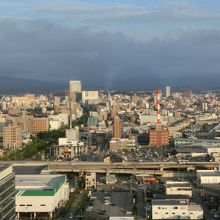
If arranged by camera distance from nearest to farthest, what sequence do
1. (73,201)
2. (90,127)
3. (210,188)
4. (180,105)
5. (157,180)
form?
(73,201), (210,188), (157,180), (90,127), (180,105)

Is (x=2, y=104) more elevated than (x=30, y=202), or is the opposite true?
(x=2, y=104)

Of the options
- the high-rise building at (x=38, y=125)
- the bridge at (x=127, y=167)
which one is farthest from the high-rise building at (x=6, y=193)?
the high-rise building at (x=38, y=125)

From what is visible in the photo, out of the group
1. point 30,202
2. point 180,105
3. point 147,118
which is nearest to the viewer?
point 30,202

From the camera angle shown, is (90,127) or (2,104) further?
(2,104)

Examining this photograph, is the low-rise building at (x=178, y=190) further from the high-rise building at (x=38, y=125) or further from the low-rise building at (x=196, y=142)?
the high-rise building at (x=38, y=125)

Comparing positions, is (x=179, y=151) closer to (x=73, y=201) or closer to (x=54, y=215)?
(x=73, y=201)

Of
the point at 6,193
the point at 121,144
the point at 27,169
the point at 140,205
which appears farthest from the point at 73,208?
the point at 121,144

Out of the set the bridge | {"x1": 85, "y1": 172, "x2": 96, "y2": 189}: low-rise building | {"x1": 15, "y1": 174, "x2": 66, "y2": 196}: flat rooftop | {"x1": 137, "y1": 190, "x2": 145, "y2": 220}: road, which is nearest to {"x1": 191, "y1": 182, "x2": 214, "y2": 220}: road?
{"x1": 137, "y1": 190, "x2": 145, "y2": 220}: road

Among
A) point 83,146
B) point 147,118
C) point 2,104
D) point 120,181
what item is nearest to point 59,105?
point 2,104
